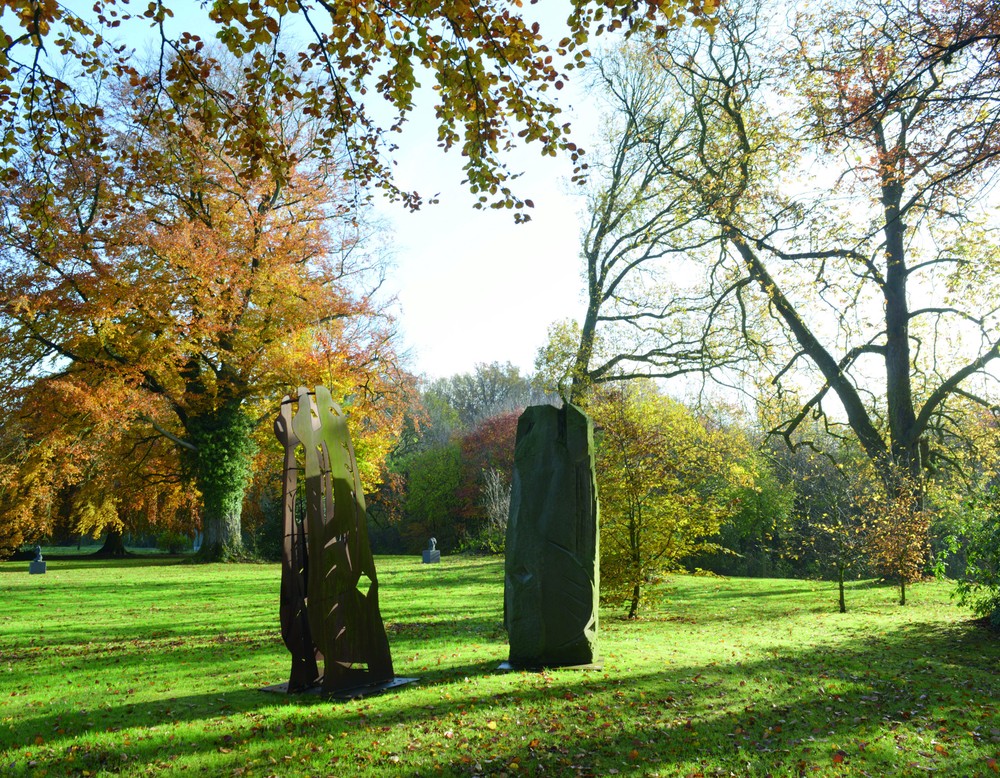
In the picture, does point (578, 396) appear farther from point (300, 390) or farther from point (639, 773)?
point (639, 773)

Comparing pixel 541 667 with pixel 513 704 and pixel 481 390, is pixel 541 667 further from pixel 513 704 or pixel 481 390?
pixel 481 390

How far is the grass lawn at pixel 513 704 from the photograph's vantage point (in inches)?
207

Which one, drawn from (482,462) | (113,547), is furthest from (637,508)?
(113,547)

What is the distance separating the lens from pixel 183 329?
855 inches

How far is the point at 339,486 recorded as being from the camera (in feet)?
24.3

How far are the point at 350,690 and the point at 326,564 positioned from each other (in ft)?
4.04

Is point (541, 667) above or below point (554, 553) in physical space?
below

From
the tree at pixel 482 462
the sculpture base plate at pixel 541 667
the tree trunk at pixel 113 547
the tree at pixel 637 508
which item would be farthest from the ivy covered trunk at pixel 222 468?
the sculpture base plate at pixel 541 667

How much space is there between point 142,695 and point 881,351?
19.2m

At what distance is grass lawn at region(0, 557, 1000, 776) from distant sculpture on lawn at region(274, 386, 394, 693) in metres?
0.44

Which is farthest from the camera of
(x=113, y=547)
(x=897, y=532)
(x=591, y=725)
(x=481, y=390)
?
(x=481, y=390)

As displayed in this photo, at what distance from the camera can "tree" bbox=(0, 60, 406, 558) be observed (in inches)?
819

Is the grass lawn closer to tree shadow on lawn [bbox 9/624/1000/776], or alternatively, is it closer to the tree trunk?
tree shadow on lawn [bbox 9/624/1000/776]

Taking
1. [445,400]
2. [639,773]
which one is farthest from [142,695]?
[445,400]
